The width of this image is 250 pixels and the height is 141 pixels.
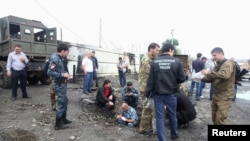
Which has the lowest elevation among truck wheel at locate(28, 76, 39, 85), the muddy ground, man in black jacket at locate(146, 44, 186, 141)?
the muddy ground

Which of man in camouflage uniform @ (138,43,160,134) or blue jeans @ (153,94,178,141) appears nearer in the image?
blue jeans @ (153,94,178,141)

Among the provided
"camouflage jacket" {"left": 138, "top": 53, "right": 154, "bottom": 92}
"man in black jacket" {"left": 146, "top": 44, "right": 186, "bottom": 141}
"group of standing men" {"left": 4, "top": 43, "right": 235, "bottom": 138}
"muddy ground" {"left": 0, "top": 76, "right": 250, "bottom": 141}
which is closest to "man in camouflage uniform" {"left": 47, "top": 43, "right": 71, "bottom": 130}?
"group of standing men" {"left": 4, "top": 43, "right": 235, "bottom": 138}

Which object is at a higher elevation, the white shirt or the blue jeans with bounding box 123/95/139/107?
the white shirt

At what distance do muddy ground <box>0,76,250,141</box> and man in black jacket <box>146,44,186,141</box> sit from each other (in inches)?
31.2

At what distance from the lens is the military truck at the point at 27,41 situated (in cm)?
1031

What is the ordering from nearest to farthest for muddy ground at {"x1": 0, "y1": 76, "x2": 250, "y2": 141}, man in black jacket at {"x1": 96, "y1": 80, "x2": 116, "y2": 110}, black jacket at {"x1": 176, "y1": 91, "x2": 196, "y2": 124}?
muddy ground at {"x1": 0, "y1": 76, "x2": 250, "y2": 141} → black jacket at {"x1": 176, "y1": 91, "x2": 196, "y2": 124} → man in black jacket at {"x1": 96, "y1": 80, "x2": 116, "y2": 110}

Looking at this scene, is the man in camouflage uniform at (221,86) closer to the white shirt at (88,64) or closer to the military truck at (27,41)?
the white shirt at (88,64)

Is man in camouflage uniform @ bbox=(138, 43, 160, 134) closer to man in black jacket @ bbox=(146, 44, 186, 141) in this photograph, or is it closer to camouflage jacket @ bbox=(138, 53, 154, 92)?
camouflage jacket @ bbox=(138, 53, 154, 92)

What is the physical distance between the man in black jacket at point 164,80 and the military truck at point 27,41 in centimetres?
719

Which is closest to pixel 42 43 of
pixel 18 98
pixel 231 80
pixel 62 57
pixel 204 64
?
pixel 18 98

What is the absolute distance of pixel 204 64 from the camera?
32.3 feet

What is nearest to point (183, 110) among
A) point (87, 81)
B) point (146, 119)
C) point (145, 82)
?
point (146, 119)

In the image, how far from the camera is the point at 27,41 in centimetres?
1037

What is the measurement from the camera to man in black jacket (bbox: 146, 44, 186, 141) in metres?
4.49
